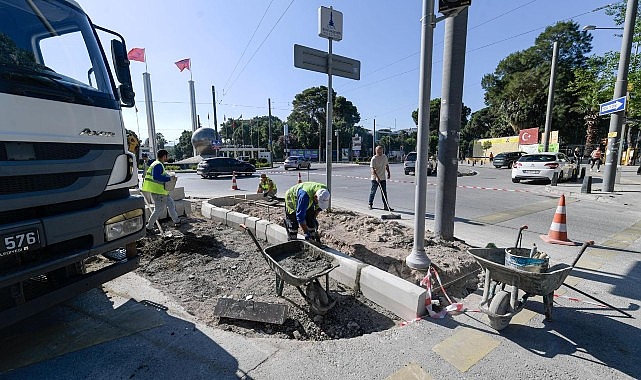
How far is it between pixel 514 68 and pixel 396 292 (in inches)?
2233

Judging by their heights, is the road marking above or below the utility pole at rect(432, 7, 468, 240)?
below

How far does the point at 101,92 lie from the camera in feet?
9.32

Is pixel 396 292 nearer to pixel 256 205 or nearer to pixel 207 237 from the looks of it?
pixel 207 237

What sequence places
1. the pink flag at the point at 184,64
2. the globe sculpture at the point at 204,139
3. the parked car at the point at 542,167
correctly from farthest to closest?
the globe sculpture at the point at 204,139 → the pink flag at the point at 184,64 → the parked car at the point at 542,167

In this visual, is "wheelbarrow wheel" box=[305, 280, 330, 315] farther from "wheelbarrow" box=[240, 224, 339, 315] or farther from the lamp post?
the lamp post

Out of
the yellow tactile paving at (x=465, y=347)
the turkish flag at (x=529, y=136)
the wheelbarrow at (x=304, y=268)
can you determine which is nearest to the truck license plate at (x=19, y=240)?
the wheelbarrow at (x=304, y=268)

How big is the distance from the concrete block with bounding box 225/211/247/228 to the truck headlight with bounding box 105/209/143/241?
3040 millimetres

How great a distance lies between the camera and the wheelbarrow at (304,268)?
115 inches

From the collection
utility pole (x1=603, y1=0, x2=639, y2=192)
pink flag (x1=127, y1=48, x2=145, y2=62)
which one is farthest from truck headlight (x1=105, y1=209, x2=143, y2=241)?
pink flag (x1=127, y1=48, x2=145, y2=62)

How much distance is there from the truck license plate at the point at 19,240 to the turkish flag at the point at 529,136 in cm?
3891

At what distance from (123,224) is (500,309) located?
11.4 ft

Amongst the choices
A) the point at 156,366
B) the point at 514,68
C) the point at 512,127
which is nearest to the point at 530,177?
the point at 156,366

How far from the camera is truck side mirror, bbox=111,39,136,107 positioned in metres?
3.35

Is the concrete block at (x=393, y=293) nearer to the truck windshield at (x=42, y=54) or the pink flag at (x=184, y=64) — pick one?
the truck windshield at (x=42, y=54)
